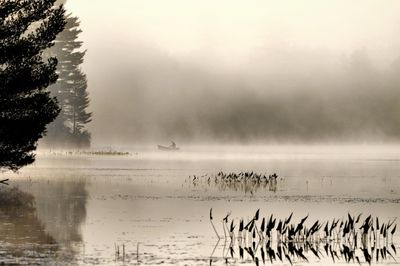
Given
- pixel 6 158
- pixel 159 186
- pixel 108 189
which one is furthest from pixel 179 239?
pixel 159 186

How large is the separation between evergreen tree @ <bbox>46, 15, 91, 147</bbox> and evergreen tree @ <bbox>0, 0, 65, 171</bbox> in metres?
67.6

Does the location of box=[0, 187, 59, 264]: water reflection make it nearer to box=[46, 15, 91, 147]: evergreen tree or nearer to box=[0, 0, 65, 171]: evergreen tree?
box=[0, 0, 65, 171]: evergreen tree

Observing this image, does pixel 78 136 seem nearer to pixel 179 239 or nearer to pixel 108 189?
pixel 108 189

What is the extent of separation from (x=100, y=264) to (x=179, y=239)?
541 cm

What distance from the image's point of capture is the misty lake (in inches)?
870

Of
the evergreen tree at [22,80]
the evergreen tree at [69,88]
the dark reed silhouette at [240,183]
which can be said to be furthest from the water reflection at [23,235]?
the evergreen tree at [69,88]

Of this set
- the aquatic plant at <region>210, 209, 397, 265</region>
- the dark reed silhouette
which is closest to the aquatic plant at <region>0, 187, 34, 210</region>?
the dark reed silhouette

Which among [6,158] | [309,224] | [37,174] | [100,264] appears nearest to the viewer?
[100,264]

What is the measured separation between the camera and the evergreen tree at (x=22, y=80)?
40.5 metres

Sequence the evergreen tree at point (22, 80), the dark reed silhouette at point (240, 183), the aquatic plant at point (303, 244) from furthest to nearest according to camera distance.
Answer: the dark reed silhouette at point (240, 183) → the evergreen tree at point (22, 80) → the aquatic plant at point (303, 244)

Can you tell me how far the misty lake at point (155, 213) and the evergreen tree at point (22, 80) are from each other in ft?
9.84

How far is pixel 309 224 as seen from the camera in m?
29.8

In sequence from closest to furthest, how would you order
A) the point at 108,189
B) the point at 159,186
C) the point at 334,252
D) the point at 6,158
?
the point at 334,252 < the point at 6,158 < the point at 108,189 < the point at 159,186

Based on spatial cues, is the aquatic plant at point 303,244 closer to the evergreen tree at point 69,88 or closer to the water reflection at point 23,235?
the water reflection at point 23,235
